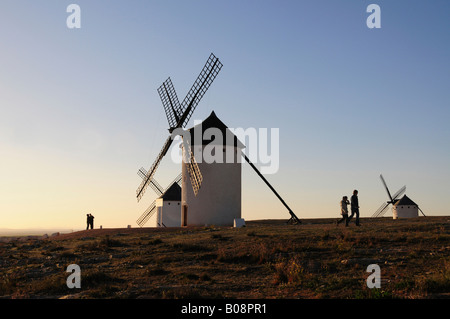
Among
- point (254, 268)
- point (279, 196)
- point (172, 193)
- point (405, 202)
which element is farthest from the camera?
point (405, 202)

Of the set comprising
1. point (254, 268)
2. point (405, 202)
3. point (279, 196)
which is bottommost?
point (254, 268)

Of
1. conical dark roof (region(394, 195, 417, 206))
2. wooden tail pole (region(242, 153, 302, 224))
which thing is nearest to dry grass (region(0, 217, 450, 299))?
wooden tail pole (region(242, 153, 302, 224))

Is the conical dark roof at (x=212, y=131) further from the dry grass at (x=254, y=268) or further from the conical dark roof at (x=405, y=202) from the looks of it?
the conical dark roof at (x=405, y=202)

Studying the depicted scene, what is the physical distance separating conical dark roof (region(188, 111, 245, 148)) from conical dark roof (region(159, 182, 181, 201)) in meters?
14.5

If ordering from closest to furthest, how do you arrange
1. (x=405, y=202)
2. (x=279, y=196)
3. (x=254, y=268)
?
(x=254, y=268) < (x=279, y=196) < (x=405, y=202)

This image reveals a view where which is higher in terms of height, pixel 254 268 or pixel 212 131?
pixel 212 131

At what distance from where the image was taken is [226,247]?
57.8ft

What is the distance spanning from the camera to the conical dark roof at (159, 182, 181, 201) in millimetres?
46594

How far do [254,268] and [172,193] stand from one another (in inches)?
1325

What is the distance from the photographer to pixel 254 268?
13867mm

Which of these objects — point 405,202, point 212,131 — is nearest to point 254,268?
point 212,131

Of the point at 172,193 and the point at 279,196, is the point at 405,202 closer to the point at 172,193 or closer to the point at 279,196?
the point at 279,196

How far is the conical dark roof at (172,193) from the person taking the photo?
1834 inches

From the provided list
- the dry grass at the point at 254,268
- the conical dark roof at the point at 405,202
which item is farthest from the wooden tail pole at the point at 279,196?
the conical dark roof at the point at 405,202
